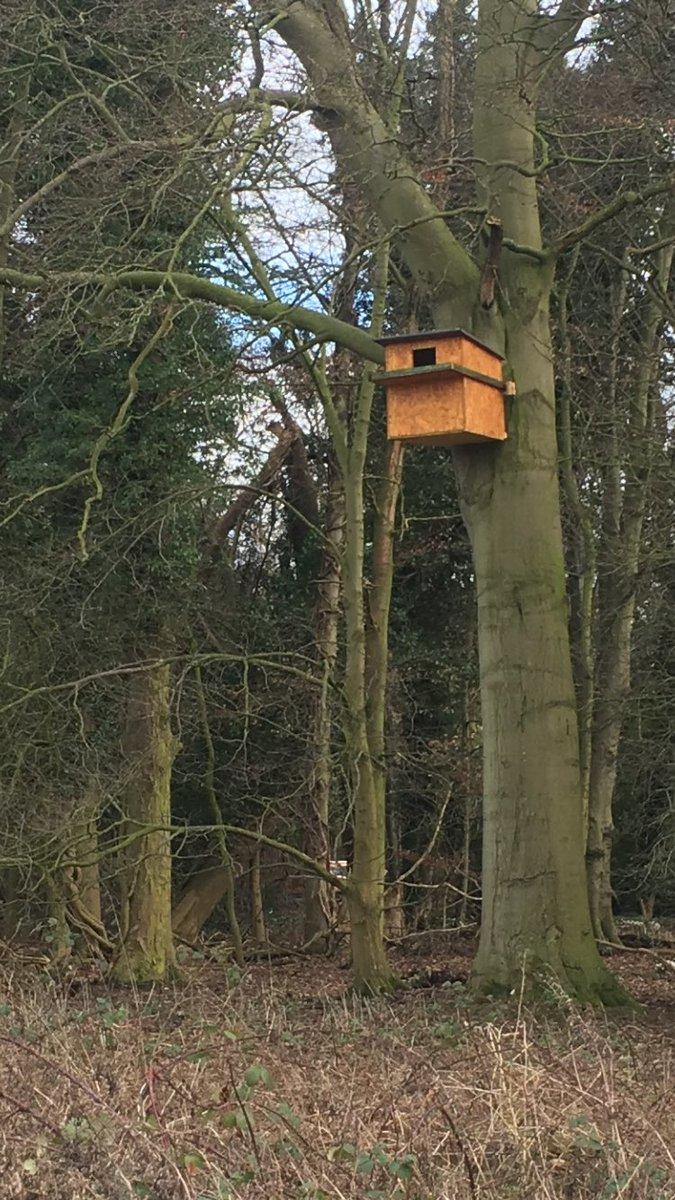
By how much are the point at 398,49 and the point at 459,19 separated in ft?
2.74

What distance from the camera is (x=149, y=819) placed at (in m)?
13.6

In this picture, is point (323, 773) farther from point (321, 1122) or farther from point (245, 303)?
point (321, 1122)

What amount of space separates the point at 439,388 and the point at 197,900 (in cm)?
1011

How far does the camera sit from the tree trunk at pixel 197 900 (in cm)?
1684

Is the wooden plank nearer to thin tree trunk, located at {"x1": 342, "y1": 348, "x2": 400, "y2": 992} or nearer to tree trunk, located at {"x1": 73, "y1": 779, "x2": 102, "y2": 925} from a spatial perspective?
thin tree trunk, located at {"x1": 342, "y1": 348, "x2": 400, "y2": 992}

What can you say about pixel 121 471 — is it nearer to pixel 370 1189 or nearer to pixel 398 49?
pixel 398 49

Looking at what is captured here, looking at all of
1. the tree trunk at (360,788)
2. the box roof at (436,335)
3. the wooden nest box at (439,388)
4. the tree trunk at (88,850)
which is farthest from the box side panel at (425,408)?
the tree trunk at (88,850)

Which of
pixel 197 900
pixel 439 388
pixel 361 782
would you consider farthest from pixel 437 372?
pixel 197 900

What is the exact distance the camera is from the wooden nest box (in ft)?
27.7

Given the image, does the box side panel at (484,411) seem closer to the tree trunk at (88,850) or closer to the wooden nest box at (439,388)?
the wooden nest box at (439,388)

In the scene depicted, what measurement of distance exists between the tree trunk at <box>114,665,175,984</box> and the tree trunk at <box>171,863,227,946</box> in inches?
116

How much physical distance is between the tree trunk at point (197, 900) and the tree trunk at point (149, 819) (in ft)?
9.68

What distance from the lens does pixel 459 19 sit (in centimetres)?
1238

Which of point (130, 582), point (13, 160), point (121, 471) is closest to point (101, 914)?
point (130, 582)
